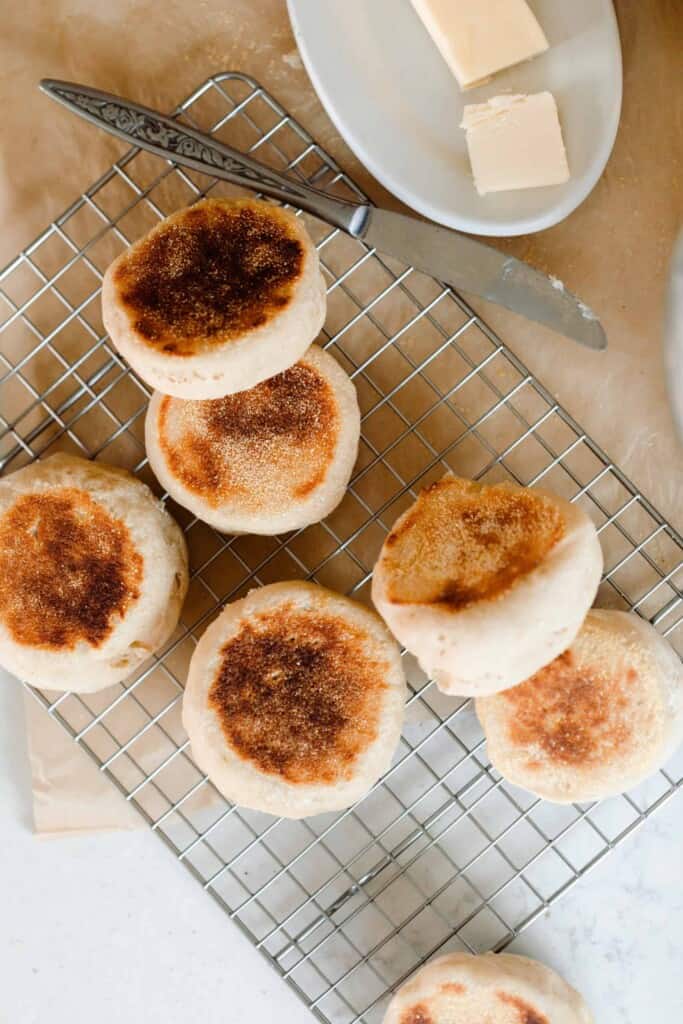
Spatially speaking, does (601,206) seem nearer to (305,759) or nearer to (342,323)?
(342,323)

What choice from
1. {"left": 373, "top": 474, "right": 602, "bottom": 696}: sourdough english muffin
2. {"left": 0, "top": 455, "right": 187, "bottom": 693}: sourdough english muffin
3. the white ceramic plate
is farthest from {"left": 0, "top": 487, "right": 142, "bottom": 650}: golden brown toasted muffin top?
the white ceramic plate

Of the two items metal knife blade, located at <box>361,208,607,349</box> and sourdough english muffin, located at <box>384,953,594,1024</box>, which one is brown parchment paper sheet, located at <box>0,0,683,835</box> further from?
sourdough english muffin, located at <box>384,953,594,1024</box>

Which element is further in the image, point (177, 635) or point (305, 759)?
point (177, 635)

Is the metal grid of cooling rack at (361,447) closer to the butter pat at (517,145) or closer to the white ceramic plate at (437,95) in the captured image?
the white ceramic plate at (437,95)

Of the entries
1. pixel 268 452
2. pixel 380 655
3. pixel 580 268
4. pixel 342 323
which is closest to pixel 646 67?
pixel 580 268

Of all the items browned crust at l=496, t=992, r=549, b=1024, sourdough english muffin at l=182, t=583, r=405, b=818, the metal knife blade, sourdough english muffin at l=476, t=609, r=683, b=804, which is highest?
the metal knife blade

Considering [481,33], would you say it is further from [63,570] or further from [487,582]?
[63,570]
